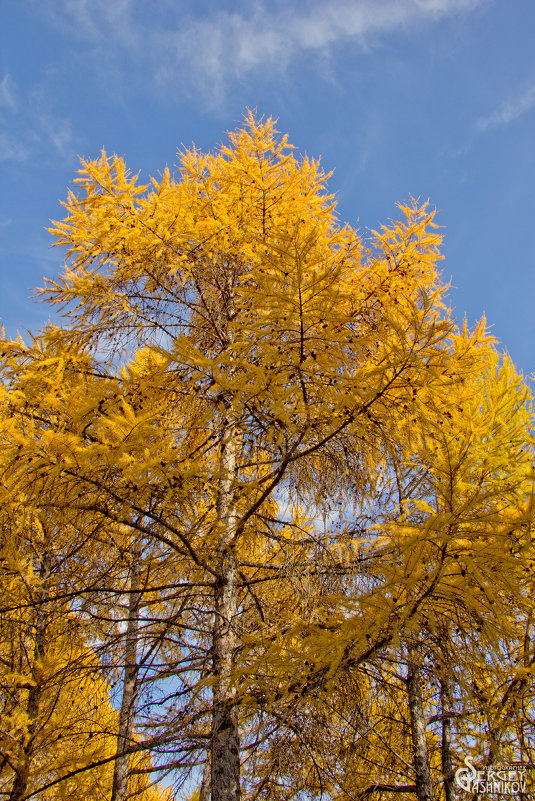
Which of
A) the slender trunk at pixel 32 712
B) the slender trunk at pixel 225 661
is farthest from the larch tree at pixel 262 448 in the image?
the slender trunk at pixel 32 712

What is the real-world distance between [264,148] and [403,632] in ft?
15.1

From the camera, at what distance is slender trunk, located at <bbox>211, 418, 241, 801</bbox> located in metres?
3.47

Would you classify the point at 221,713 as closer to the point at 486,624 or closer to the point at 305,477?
the point at 305,477

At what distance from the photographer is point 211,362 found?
303 centimetres

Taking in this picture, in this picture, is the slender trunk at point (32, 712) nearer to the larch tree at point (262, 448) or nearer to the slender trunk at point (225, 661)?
the larch tree at point (262, 448)

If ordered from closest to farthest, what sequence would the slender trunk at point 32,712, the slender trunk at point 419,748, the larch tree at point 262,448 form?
the larch tree at point 262,448 < the slender trunk at point 419,748 < the slender trunk at point 32,712

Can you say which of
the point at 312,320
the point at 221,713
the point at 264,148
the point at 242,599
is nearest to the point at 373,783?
the point at 242,599

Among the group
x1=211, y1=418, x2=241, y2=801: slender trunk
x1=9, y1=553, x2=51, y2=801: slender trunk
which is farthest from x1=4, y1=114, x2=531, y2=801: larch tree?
x1=9, y1=553, x2=51, y2=801: slender trunk

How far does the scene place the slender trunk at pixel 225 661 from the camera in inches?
137

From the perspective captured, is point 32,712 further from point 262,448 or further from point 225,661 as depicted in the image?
point 262,448

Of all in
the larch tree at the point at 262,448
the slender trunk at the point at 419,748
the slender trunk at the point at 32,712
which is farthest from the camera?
the slender trunk at the point at 32,712

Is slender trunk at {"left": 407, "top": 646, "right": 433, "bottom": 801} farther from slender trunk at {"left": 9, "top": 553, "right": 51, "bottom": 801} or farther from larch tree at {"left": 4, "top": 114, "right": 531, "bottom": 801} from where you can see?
slender trunk at {"left": 9, "top": 553, "right": 51, "bottom": 801}

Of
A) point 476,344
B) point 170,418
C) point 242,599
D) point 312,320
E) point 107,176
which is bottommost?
point 242,599

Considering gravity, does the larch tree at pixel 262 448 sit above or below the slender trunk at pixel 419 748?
above
